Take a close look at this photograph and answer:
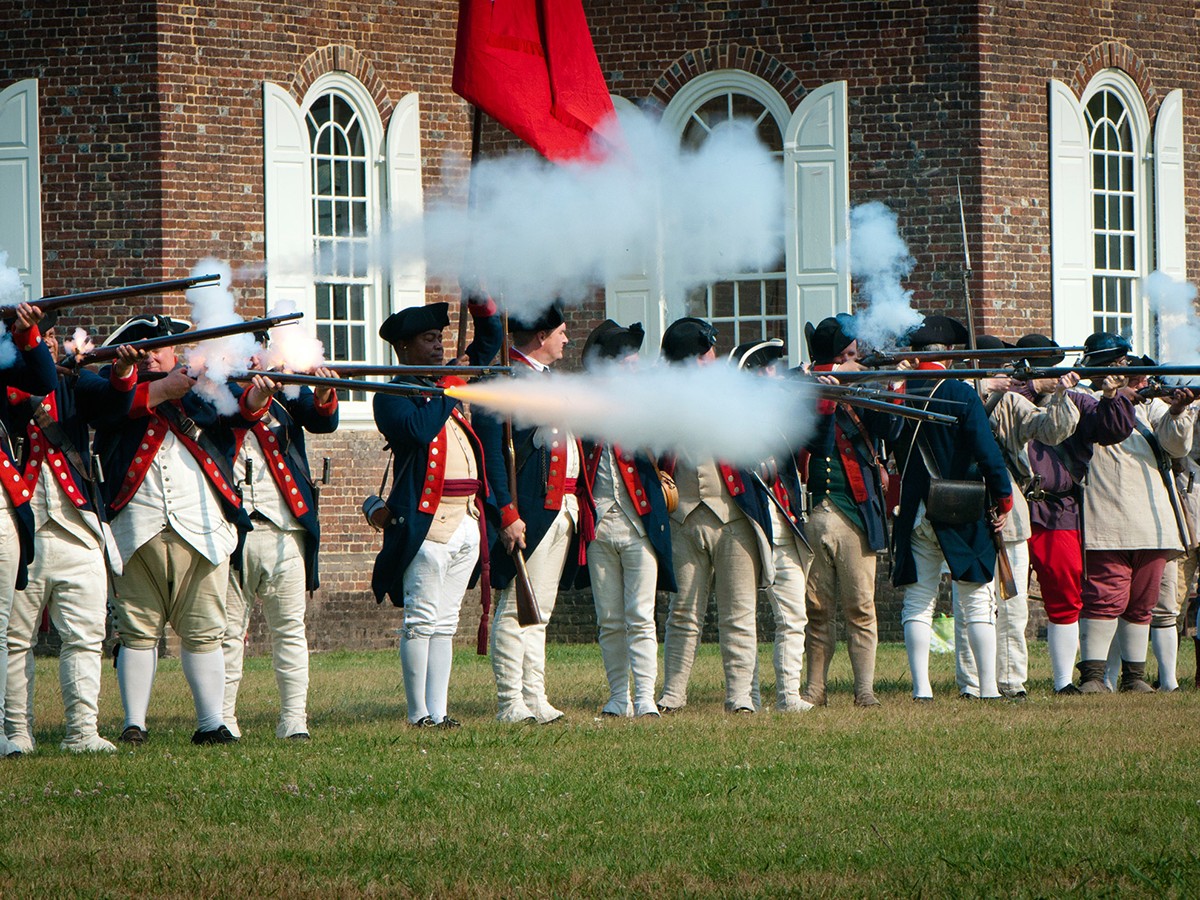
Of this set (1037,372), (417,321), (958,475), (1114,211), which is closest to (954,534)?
(958,475)

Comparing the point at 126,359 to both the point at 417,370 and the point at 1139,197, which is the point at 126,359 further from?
the point at 1139,197

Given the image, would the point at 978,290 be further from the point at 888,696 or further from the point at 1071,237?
the point at 888,696

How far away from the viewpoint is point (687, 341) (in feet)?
31.7

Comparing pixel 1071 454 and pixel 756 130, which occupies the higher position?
pixel 756 130

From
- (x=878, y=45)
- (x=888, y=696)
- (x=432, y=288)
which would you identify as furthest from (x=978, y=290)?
(x=888, y=696)

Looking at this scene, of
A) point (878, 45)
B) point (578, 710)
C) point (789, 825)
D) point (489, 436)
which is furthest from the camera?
point (878, 45)

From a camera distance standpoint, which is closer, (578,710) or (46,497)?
(46,497)

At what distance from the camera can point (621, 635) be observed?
9703 millimetres

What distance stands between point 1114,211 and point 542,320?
9072mm

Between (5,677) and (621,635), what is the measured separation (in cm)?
321

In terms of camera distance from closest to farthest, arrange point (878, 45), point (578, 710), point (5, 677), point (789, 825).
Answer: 1. point (789, 825)
2. point (5, 677)
3. point (578, 710)
4. point (878, 45)

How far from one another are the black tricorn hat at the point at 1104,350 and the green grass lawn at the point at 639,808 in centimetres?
188

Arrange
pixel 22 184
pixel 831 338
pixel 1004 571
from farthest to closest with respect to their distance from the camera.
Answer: pixel 22 184
pixel 1004 571
pixel 831 338

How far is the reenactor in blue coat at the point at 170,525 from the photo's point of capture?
27.8 ft
